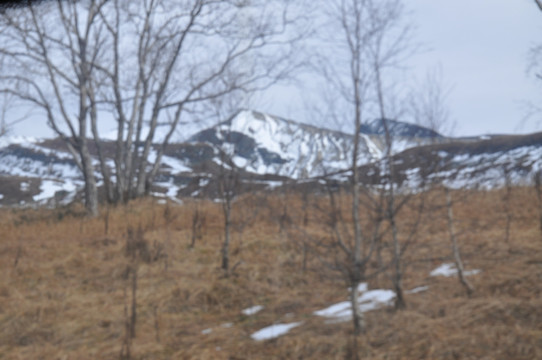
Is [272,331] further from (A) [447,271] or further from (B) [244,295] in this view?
(A) [447,271]

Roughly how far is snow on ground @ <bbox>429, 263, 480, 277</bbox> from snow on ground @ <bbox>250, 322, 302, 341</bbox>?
2398mm

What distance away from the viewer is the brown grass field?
411 cm

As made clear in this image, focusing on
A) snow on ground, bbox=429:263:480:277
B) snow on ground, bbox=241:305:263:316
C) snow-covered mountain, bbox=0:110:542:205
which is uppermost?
snow-covered mountain, bbox=0:110:542:205

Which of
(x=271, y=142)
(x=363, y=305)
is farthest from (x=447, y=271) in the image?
(x=271, y=142)

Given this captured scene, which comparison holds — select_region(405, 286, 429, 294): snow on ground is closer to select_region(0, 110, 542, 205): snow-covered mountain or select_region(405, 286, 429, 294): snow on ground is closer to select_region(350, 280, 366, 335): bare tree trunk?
select_region(0, 110, 542, 205): snow-covered mountain

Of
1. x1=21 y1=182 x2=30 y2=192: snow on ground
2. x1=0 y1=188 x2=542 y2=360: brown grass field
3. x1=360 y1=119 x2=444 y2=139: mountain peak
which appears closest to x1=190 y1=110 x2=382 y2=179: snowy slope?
x1=360 y1=119 x2=444 y2=139: mountain peak

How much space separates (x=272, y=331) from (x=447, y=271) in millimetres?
2890

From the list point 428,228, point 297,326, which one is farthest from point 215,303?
point 428,228

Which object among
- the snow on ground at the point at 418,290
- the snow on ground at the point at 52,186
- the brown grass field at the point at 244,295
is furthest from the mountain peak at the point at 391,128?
the snow on ground at the point at 52,186

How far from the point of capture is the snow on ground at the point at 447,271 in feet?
19.4

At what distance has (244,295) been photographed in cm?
641

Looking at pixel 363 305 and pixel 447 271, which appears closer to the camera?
pixel 363 305

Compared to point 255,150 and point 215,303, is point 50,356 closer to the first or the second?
point 215,303

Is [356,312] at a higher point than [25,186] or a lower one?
lower
